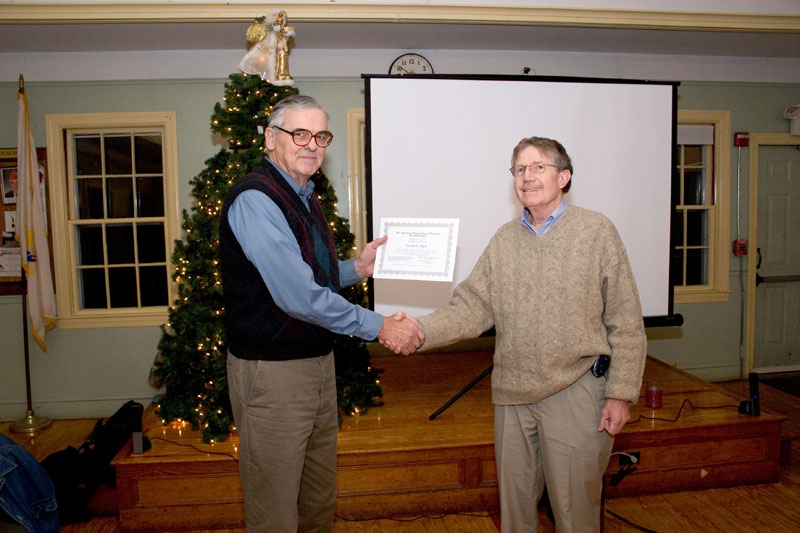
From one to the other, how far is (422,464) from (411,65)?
9.99ft

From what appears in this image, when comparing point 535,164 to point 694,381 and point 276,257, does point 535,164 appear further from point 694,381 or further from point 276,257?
point 694,381

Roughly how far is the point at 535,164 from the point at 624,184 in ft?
5.53

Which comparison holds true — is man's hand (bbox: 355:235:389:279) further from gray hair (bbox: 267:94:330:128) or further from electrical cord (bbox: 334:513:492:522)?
electrical cord (bbox: 334:513:492:522)

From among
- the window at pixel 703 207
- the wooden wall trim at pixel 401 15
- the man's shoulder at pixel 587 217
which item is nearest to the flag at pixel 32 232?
the wooden wall trim at pixel 401 15

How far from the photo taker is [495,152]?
3.06 m

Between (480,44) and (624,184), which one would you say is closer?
(624,184)

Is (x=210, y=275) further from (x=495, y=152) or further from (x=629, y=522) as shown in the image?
(x=629, y=522)

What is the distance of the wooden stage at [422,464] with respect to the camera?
8.41ft

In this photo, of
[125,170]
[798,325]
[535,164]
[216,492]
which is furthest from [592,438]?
[798,325]

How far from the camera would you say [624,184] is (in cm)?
316

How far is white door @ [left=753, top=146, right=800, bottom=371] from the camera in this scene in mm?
4797

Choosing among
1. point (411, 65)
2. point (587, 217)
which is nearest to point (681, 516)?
point (587, 217)

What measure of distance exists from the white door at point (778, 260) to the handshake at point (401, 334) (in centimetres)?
437

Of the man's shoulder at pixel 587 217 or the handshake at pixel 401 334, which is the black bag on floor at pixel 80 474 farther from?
the man's shoulder at pixel 587 217
